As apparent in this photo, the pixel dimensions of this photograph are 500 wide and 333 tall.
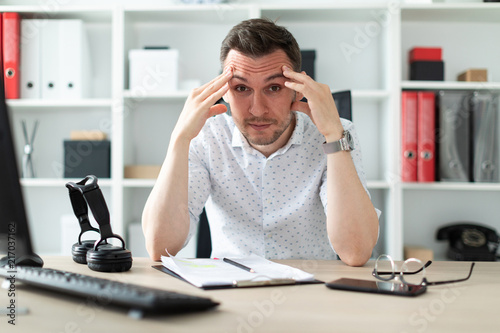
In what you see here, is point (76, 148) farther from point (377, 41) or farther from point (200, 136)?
point (377, 41)

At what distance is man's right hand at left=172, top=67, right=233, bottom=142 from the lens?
1287 millimetres

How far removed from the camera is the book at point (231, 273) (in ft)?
2.68

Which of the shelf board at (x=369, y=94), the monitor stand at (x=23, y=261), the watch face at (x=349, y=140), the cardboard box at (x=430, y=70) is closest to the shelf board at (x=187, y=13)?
the shelf board at (x=369, y=94)

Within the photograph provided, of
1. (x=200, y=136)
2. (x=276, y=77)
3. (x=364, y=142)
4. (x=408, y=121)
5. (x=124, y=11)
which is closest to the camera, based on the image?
(x=276, y=77)

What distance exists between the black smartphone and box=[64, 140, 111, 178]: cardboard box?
5.71 ft

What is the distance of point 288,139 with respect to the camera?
1.49 meters

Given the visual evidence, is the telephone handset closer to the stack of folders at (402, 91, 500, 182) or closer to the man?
the stack of folders at (402, 91, 500, 182)

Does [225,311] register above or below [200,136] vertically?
below

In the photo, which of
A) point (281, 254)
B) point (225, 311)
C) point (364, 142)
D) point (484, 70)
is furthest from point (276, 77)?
point (484, 70)

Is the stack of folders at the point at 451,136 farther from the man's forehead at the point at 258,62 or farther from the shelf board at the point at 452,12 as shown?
the man's forehead at the point at 258,62

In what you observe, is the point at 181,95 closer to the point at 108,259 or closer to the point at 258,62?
the point at 258,62

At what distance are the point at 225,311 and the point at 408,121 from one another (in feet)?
5.88

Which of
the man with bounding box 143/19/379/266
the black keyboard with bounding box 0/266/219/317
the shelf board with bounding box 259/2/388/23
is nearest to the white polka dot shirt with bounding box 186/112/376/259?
the man with bounding box 143/19/379/266

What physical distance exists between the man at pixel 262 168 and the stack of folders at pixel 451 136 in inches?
34.7
